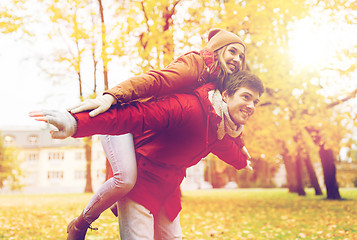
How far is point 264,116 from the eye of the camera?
35.0 ft

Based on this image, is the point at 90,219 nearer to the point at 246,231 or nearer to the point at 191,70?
the point at 191,70

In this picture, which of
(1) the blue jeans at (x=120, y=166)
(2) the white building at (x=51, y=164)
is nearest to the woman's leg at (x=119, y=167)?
(1) the blue jeans at (x=120, y=166)

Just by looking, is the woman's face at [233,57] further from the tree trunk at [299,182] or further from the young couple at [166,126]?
the tree trunk at [299,182]

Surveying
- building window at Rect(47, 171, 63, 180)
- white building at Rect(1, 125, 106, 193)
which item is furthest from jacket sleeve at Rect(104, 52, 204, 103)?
building window at Rect(47, 171, 63, 180)

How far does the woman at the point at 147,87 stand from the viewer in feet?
5.74

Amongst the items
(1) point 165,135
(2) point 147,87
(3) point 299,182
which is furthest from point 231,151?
(3) point 299,182

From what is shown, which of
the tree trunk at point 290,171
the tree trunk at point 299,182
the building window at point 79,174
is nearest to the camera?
the tree trunk at point 299,182

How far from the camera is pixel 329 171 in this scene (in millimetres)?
15438

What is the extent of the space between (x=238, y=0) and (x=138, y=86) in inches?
317

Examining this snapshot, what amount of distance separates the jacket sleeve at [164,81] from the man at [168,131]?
6 cm

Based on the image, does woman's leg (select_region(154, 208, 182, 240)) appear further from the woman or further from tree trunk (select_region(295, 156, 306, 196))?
tree trunk (select_region(295, 156, 306, 196))

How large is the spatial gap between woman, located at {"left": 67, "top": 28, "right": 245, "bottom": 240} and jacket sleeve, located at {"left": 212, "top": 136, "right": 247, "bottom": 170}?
16.9 inches

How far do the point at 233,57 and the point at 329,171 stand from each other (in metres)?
15.1

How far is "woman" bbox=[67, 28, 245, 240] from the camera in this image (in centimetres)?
175
